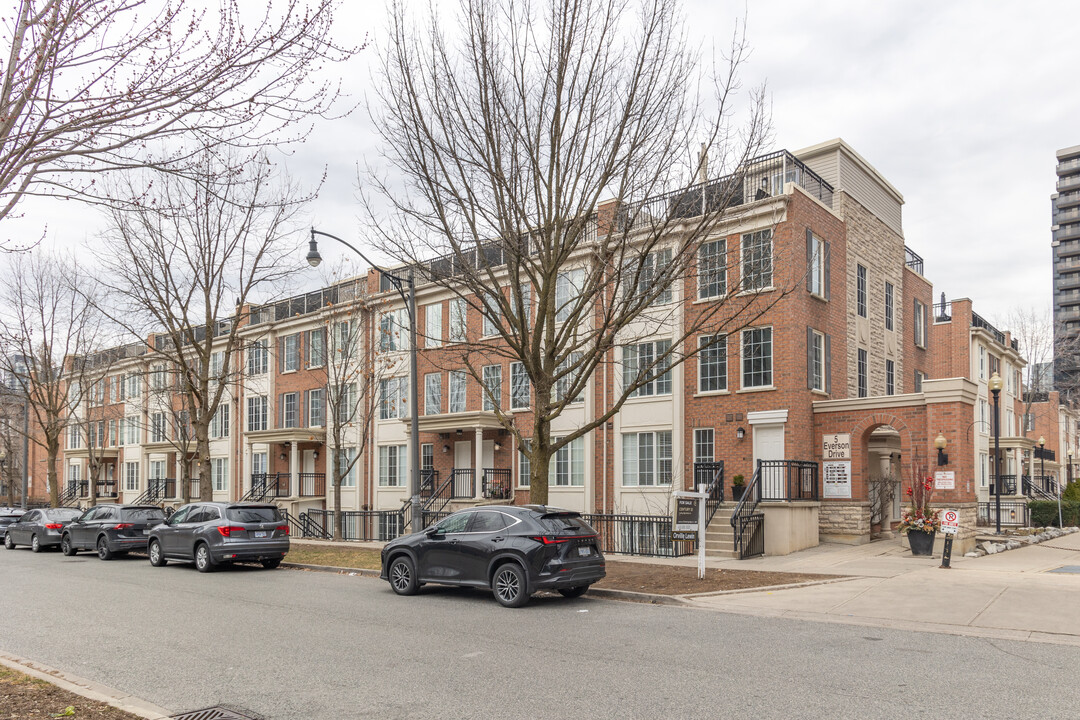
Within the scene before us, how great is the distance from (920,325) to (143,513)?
1091 inches

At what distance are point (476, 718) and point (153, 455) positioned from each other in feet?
153

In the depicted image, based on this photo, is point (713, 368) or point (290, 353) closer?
point (713, 368)

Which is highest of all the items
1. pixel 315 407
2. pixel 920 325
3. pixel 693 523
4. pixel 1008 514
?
pixel 920 325

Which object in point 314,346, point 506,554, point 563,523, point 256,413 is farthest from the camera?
point 256,413

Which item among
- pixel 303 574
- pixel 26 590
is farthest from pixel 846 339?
pixel 26 590

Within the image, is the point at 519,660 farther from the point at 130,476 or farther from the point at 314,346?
the point at 130,476

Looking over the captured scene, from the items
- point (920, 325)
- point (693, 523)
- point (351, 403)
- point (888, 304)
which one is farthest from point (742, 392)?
point (351, 403)

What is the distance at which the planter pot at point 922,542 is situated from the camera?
18203mm

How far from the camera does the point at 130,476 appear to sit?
1971 inches

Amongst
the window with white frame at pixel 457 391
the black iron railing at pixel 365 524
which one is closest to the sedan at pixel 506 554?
the black iron railing at pixel 365 524

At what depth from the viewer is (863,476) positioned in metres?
22.4

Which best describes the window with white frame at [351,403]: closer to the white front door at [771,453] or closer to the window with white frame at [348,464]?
the window with white frame at [348,464]

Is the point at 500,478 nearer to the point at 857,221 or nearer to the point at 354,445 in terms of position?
the point at 354,445

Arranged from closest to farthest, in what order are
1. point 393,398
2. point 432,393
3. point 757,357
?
point 757,357
point 432,393
point 393,398
